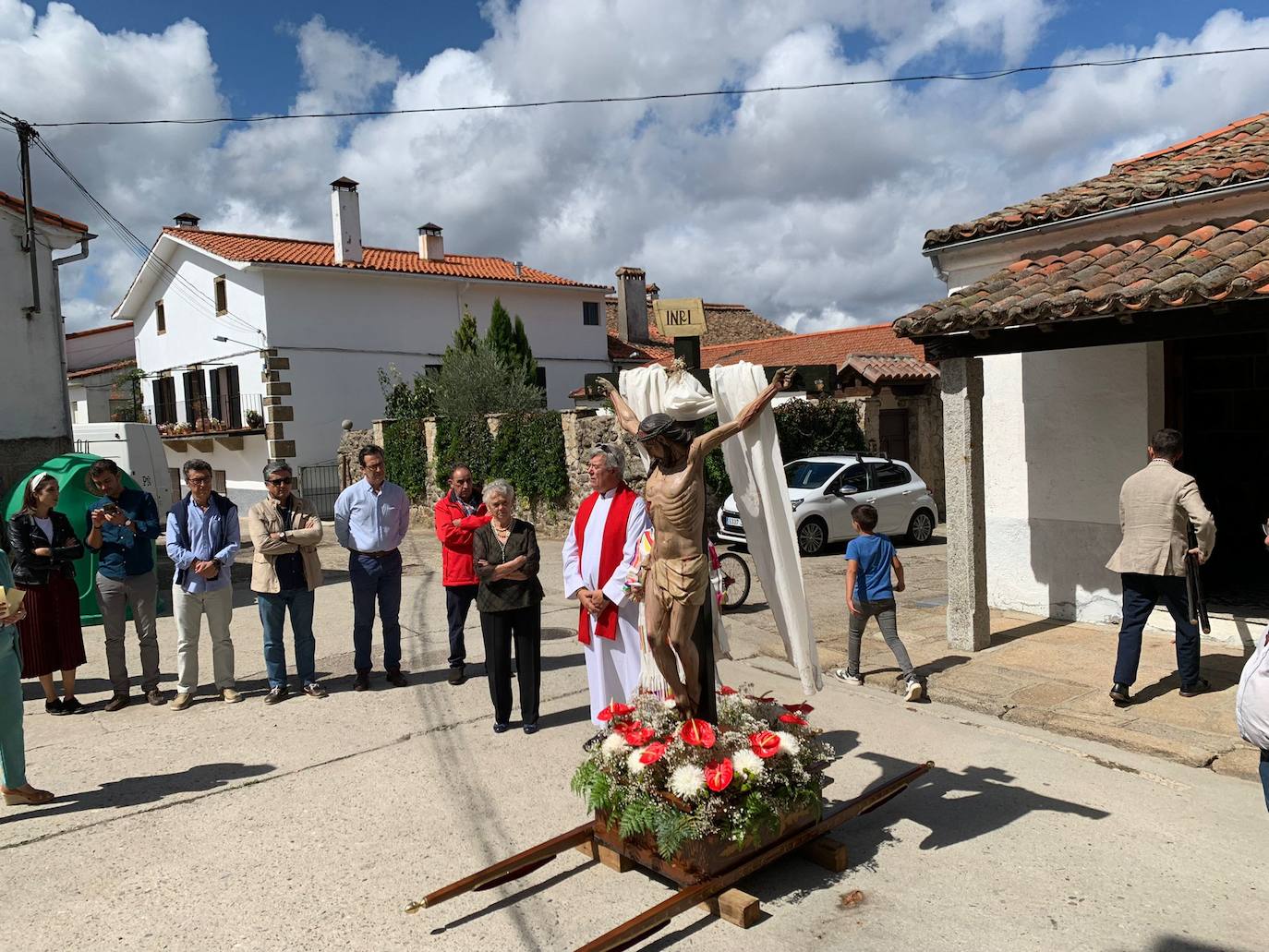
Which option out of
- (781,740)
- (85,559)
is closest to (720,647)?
(781,740)

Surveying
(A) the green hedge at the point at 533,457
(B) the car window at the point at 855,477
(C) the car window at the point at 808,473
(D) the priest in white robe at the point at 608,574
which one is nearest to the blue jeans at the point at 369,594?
Result: (D) the priest in white robe at the point at 608,574

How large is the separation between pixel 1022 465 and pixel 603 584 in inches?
192

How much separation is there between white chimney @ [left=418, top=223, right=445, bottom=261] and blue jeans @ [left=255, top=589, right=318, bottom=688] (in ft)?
73.5

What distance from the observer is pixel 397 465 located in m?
20.8

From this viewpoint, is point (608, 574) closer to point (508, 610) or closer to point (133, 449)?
point (508, 610)

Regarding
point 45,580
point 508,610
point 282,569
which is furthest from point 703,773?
point 45,580

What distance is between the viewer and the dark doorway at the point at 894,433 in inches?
714

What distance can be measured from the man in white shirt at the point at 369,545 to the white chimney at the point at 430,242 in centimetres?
2193

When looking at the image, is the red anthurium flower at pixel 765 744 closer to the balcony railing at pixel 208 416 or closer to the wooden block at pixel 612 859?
the wooden block at pixel 612 859

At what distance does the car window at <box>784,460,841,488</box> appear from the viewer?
1391cm

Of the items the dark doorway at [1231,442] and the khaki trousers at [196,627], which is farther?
the dark doorway at [1231,442]

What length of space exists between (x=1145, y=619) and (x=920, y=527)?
9.22 m

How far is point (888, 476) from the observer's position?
1457 centimetres

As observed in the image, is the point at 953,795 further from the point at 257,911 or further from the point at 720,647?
the point at 257,911
